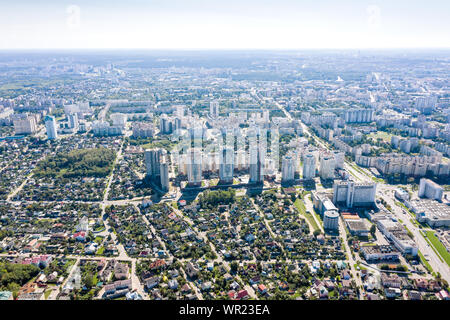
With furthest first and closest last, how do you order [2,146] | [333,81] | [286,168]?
[333,81] < [2,146] < [286,168]

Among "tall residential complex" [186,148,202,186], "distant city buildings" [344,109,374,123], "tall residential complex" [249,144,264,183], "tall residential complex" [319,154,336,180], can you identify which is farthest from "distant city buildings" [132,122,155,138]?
"distant city buildings" [344,109,374,123]

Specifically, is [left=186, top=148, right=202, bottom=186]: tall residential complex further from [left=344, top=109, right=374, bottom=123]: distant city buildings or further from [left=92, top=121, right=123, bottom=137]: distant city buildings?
[left=344, top=109, right=374, bottom=123]: distant city buildings

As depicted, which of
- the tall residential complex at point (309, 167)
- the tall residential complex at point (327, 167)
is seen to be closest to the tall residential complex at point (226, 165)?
the tall residential complex at point (309, 167)

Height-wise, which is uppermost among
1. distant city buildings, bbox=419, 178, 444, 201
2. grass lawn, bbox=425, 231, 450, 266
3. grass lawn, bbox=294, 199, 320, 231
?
distant city buildings, bbox=419, 178, 444, 201

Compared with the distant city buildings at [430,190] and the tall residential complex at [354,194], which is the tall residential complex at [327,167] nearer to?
the tall residential complex at [354,194]

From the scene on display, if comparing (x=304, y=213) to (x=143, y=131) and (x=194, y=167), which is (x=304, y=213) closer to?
(x=194, y=167)
